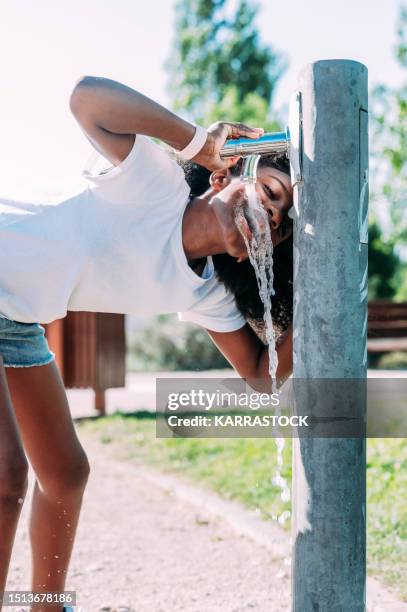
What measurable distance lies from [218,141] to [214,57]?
22.2 metres

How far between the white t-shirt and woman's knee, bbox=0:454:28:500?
0.37 m

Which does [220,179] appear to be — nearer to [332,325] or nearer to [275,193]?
[275,193]

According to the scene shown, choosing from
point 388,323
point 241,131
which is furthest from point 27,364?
point 388,323

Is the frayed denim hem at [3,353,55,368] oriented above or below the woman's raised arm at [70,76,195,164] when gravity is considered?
below

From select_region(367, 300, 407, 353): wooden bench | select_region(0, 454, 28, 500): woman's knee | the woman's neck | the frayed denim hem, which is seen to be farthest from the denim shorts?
select_region(367, 300, 407, 353): wooden bench

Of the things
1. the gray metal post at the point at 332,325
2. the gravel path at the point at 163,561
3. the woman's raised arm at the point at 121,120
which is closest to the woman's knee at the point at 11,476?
the gray metal post at the point at 332,325

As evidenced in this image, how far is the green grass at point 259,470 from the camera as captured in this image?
3100 millimetres

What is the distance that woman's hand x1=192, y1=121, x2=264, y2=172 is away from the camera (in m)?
1.96

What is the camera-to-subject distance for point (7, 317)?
2049 millimetres

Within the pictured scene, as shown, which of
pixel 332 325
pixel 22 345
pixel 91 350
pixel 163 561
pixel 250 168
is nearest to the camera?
pixel 332 325

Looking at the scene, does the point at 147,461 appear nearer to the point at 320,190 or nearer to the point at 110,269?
the point at 110,269

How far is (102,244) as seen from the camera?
2051 mm

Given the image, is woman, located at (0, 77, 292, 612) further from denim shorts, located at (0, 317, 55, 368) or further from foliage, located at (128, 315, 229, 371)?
foliage, located at (128, 315, 229, 371)

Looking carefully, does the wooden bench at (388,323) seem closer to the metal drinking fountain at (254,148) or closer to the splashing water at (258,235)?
the splashing water at (258,235)
